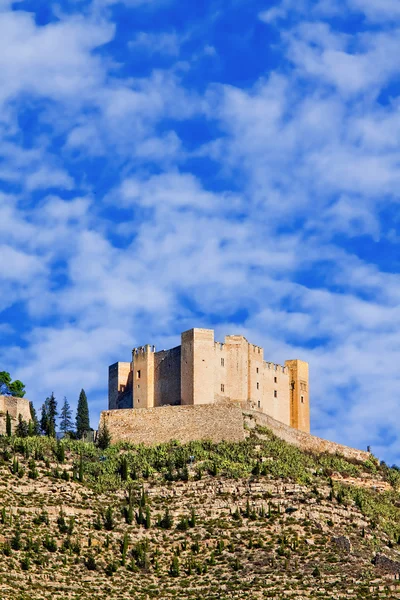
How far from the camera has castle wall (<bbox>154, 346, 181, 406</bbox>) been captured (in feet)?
327

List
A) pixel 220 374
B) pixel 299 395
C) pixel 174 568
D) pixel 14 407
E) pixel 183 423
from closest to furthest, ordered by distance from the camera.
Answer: pixel 174 568
pixel 183 423
pixel 14 407
pixel 220 374
pixel 299 395

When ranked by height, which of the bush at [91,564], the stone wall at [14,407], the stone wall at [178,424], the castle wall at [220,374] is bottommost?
the bush at [91,564]

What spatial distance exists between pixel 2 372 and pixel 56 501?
2049cm

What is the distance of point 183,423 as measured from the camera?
95562mm

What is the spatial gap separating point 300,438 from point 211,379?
6.67 m

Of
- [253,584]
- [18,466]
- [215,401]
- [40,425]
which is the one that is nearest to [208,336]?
[215,401]

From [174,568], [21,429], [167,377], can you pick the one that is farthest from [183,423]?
[174,568]

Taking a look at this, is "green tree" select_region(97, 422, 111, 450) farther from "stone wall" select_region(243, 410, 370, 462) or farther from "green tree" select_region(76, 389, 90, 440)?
"stone wall" select_region(243, 410, 370, 462)

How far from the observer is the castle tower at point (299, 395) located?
344ft

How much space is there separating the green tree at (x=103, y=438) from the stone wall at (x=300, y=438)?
312 inches

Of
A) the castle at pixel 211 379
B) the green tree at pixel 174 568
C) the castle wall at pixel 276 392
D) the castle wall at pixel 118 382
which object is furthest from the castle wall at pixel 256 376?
the green tree at pixel 174 568

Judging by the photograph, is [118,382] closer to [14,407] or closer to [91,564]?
[14,407]

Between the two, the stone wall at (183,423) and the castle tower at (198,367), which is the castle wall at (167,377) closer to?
the castle tower at (198,367)

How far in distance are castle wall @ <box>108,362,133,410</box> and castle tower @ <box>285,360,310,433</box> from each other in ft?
33.3
